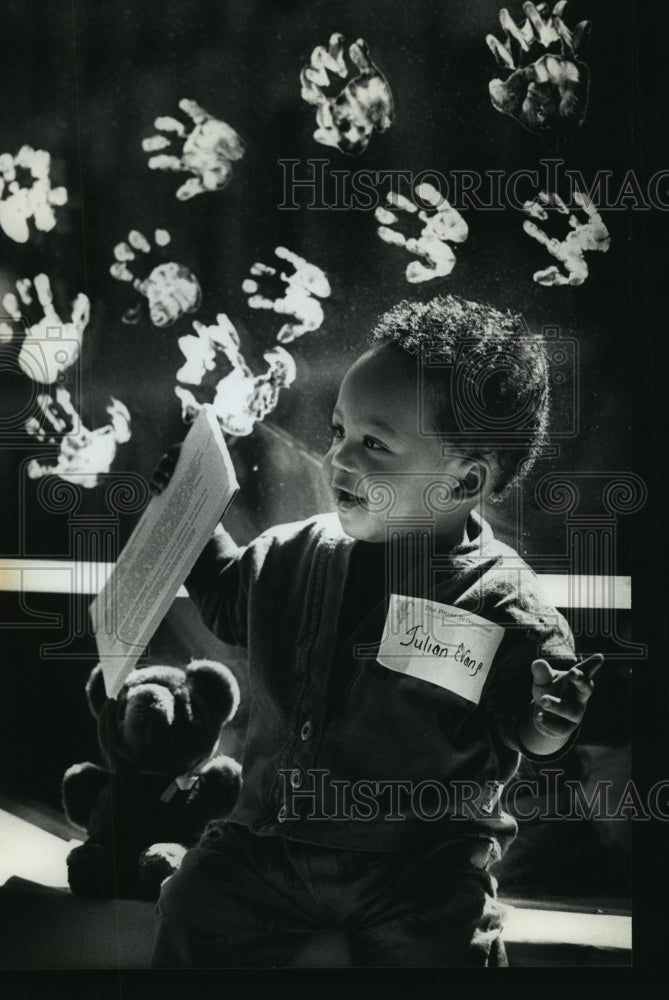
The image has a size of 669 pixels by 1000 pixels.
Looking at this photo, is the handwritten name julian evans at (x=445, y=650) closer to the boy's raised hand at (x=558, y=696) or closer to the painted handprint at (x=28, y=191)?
the boy's raised hand at (x=558, y=696)

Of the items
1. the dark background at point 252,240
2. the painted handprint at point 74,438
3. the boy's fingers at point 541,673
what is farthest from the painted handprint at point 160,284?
the boy's fingers at point 541,673

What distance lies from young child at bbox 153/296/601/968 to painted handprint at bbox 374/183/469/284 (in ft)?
0.14

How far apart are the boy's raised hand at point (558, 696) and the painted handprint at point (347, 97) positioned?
26.8 inches

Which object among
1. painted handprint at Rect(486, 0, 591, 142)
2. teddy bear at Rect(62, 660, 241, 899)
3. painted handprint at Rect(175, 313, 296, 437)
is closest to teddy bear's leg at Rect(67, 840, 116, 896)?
teddy bear at Rect(62, 660, 241, 899)

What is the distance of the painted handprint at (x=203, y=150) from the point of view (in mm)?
1379

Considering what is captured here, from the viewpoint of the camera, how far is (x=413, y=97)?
137cm

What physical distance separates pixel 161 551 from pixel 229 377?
23 centimetres

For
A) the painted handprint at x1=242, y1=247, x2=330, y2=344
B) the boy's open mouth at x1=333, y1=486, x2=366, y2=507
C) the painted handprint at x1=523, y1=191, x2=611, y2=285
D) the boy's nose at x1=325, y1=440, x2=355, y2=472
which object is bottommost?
the boy's open mouth at x1=333, y1=486, x2=366, y2=507

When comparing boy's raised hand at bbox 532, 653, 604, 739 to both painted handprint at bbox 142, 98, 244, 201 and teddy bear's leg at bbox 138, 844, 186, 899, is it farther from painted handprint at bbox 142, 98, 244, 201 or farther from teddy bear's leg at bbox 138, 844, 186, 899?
painted handprint at bbox 142, 98, 244, 201

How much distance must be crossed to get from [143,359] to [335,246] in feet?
0.91

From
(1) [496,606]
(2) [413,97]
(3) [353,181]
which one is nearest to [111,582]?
(1) [496,606]

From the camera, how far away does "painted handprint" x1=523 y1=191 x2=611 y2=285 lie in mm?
1363

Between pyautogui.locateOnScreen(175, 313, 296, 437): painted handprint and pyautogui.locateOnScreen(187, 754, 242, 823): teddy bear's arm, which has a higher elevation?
pyautogui.locateOnScreen(175, 313, 296, 437): painted handprint

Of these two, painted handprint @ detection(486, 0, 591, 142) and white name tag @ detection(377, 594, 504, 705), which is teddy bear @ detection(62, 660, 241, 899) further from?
painted handprint @ detection(486, 0, 591, 142)
